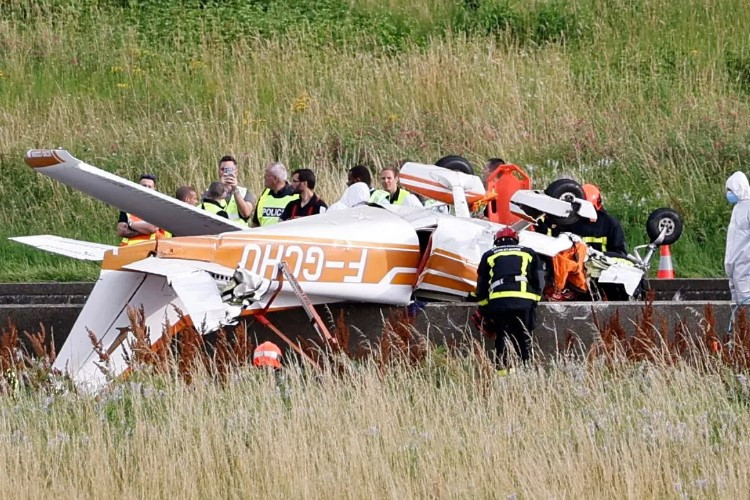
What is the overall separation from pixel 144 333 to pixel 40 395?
Result: 86 centimetres

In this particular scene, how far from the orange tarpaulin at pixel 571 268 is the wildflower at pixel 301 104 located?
10.9 m

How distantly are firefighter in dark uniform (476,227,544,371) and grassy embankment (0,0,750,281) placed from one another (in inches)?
251

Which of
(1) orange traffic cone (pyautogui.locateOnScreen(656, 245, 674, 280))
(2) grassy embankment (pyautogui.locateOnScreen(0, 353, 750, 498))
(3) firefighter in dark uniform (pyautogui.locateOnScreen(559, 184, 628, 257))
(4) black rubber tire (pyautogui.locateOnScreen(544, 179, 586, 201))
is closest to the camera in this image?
(2) grassy embankment (pyautogui.locateOnScreen(0, 353, 750, 498))

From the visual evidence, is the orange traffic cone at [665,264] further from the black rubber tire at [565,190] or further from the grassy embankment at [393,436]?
the grassy embankment at [393,436]

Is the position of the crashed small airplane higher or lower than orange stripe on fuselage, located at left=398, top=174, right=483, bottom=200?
lower

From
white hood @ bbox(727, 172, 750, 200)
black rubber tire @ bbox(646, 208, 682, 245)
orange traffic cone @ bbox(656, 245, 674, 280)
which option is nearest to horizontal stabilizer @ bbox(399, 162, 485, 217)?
white hood @ bbox(727, 172, 750, 200)

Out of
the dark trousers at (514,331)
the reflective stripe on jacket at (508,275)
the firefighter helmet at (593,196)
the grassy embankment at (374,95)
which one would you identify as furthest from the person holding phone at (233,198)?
the dark trousers at (514,331)

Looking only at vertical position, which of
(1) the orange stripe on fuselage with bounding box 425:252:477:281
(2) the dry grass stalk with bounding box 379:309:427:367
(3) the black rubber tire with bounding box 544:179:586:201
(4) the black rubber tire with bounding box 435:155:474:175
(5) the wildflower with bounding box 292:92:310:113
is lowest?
(2) the dry grass stalk with bounding box 379:309:427:367

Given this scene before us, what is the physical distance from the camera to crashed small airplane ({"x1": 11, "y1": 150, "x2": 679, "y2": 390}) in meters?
10.7

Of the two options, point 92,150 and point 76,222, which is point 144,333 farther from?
point 92,150

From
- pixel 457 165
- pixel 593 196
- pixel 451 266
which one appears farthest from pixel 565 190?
pixel 451 266

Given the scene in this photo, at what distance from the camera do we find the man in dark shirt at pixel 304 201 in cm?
1387

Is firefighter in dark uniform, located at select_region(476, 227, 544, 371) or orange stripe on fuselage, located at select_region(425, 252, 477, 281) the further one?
orange stripe on fuselage, located at select_region(425, 252, 477, 281)

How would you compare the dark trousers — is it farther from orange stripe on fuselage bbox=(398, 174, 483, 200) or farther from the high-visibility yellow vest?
the high-visibility yellow vest
